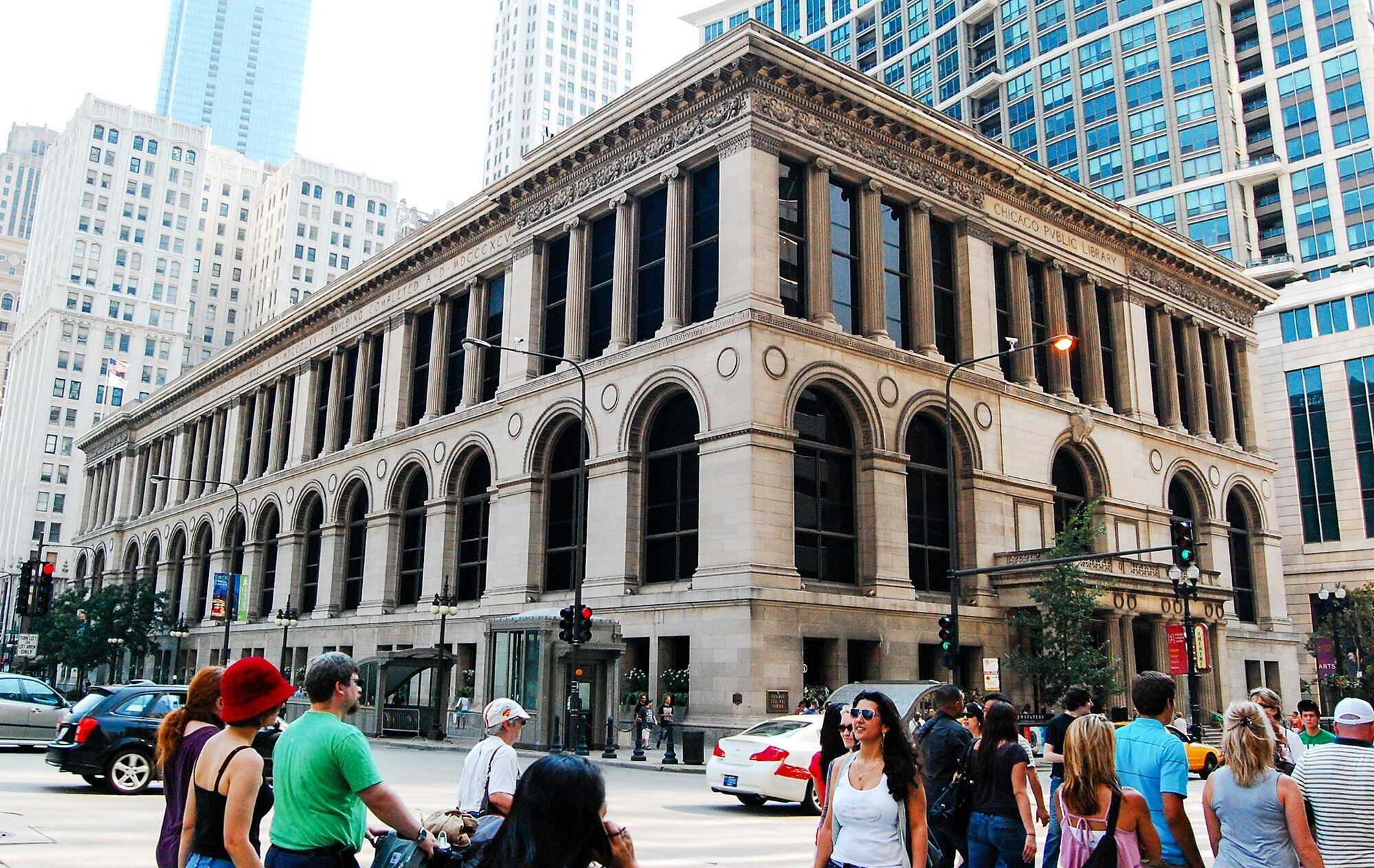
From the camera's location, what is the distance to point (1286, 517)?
68875 mm

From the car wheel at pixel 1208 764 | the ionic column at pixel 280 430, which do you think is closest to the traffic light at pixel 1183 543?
the car wheel at pixel 1208 764

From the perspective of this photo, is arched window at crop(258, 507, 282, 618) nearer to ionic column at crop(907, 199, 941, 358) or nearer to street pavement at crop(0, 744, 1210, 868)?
ionic column at crop(907, 199, 941, 358)

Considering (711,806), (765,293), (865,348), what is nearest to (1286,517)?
(865,348)

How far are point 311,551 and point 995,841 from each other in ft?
180

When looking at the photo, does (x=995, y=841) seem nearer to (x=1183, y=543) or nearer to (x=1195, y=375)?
(x=1183, y=543)

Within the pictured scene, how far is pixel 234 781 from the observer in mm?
5531

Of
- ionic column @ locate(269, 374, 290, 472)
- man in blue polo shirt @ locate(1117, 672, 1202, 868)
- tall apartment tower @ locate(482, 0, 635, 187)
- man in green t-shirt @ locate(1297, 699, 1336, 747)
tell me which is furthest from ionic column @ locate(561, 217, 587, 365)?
tall apartment tower @ locate(482, 0, 635, 187)

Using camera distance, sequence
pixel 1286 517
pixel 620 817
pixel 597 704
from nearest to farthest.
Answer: pixel 620 817 → pixel 597 704 → pixel 1286 517

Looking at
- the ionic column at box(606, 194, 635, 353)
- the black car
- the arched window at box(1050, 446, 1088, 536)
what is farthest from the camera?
the arched window at box(1050, 446, 1088, 536)


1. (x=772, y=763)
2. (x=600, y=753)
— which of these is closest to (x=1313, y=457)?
(x=600, y=753)

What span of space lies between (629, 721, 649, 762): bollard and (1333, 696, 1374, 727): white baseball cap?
23901 mm

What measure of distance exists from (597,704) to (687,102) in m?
20.2

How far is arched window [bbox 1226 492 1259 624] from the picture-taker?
172 feet

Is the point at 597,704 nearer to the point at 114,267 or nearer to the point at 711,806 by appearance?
the point at 711,806
